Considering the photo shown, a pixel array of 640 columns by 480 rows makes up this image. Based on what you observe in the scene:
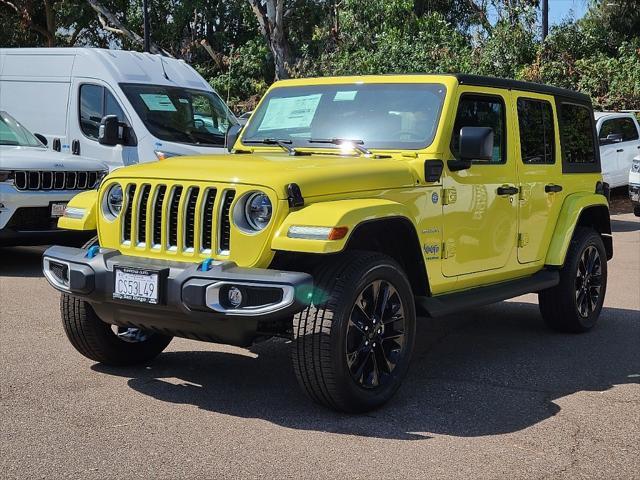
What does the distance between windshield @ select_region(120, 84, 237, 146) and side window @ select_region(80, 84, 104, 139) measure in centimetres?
42

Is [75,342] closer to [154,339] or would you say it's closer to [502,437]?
[154,339]

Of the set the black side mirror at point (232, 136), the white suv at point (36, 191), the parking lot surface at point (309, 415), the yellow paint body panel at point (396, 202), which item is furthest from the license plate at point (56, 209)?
the yellow paint body panel at point (396, 202)

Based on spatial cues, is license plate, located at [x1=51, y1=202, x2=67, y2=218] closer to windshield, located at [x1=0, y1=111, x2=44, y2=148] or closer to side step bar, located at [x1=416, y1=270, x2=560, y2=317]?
windshield, located at [x1=0, y1=111, x2=44, y2=148]

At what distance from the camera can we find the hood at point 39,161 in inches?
392

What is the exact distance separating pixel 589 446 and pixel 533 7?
2312 cm

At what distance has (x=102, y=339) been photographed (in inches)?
232

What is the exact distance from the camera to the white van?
39.8ft

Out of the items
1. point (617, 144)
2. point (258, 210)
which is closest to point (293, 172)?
point (258, 210)

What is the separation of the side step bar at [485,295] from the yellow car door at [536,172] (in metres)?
0.16

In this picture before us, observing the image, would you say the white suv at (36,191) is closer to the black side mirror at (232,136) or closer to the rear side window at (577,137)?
the black side mirror at (232,136)

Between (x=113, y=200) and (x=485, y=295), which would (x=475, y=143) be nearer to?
(x=485, y=295)

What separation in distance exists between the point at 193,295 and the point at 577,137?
409cm

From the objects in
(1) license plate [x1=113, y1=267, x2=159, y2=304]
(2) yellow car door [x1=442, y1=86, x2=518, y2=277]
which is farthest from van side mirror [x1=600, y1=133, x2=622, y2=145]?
(1) license plate [x1=113, y1=267, x2=159, y2=304]

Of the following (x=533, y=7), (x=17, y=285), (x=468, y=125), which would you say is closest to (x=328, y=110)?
(x=468, y=125)
